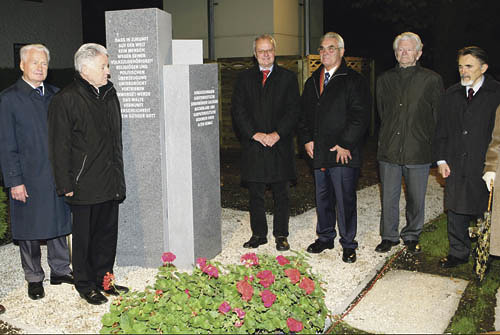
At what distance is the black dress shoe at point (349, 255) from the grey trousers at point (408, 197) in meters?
0.59

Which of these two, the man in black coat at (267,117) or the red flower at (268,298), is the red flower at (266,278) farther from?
the man in black coat at (267,117)

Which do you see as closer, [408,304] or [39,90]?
[408,304]

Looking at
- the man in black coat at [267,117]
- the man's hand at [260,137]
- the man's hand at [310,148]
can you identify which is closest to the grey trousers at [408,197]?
the man's hand at [310,148]

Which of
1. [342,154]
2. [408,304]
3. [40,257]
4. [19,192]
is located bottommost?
[408,304]

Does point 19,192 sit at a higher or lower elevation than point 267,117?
lower

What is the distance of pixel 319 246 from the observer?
6328 millimetres

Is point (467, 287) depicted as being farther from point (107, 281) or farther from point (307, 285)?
point (107, 281)

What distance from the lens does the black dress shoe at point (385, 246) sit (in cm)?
631

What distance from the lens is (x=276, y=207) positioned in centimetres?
647

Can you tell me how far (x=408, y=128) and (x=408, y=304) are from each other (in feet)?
6.65

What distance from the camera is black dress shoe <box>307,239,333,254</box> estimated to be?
20.6 ft

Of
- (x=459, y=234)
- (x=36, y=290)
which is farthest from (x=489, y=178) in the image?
(x=36, y=290)

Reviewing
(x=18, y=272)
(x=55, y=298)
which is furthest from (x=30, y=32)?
(x=55, y=298)

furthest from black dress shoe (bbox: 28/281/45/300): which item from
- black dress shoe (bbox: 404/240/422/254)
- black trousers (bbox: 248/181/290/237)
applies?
black dress shoe (bbox: 404/240/422/254)
